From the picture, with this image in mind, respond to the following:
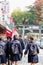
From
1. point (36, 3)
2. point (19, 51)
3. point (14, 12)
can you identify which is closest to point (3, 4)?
point (19, 51)

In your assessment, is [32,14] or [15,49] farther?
[32,14]

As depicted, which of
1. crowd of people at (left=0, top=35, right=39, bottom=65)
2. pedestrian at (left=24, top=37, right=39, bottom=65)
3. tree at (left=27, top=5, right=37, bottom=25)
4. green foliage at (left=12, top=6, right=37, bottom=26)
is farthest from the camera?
green foliage at (left=12, top=6, right=37, bottom=26)

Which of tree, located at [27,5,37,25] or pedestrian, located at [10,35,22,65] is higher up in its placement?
pedestrian, located at [10,35,22,65]

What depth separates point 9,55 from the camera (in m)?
13.1

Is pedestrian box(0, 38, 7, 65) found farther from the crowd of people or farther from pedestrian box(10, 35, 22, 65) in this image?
pedestrian box(10, 35, 22, 65)

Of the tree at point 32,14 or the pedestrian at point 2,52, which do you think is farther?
the tree at point 32,14

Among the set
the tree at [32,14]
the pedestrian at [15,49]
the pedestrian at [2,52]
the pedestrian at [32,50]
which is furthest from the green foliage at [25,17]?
the pedestrian at [2,52]

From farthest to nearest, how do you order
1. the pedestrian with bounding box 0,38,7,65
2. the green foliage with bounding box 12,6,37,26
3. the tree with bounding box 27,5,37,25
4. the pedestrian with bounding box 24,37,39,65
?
the green foliage with bounding box 12,6,37,26 → the tree with bounding box 27,5,37,25 → the pedestrian with bounding box 24,37,39,65 → the pedestrian with bounding box 0,38,7,65

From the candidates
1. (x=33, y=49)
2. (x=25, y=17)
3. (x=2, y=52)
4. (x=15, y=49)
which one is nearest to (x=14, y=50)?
(x=15, y=49)

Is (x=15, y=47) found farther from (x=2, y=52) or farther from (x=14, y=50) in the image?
(x=2, y=52)

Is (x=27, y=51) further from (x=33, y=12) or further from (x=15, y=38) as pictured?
(x=33, y=12)

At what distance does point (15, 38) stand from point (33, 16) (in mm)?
66558

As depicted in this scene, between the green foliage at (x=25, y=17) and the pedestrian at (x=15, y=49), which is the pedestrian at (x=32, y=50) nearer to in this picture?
the pedestrian at (x=15, y=49)

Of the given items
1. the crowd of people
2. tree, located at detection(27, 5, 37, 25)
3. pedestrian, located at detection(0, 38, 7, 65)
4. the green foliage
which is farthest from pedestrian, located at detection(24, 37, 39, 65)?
the green foliage
